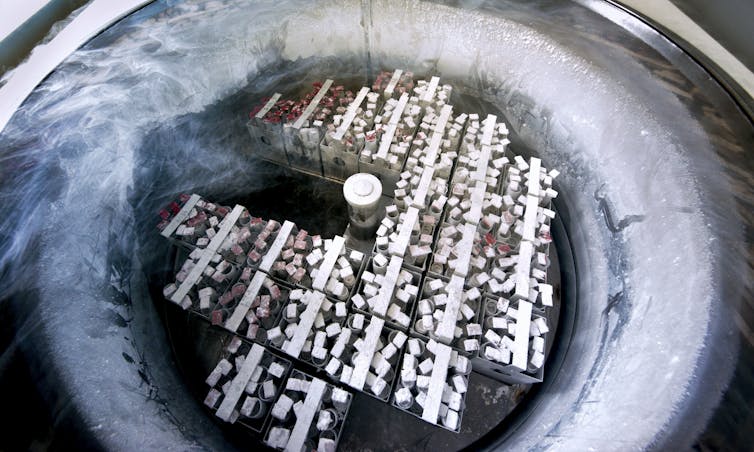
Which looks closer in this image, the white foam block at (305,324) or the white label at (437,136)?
the white foam block at (305,324)

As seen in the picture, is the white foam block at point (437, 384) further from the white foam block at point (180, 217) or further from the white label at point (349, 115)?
the white foam block at point (180, 217)

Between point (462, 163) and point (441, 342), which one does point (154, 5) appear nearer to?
point (462, 163)

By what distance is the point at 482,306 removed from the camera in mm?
2494

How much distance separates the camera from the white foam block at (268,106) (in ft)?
10.9

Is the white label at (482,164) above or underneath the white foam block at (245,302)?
above

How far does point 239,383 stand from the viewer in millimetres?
2205

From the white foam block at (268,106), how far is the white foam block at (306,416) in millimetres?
2388

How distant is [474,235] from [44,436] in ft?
8.61

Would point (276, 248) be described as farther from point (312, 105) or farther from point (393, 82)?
point (393, 82)

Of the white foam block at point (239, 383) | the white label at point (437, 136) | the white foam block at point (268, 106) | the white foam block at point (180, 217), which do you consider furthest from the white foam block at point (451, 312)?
the white foam block at point (268, 106)

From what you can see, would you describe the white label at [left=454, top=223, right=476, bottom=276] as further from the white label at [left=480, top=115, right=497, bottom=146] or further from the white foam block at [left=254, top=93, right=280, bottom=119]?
the white foam block at [left=254, top=93, right=280, bottom=119]

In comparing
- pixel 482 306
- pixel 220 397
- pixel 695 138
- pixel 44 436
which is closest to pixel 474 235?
pixel 482 306

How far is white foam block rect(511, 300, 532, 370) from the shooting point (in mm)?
2219

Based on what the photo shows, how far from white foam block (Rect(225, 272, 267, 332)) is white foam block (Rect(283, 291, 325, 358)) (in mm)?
366
